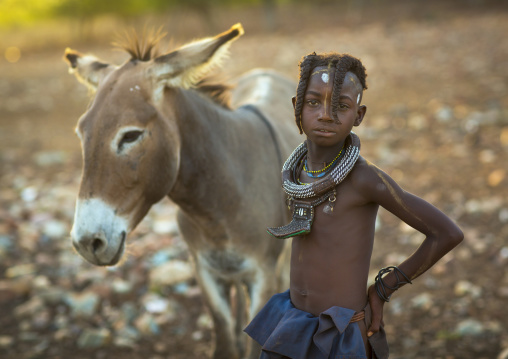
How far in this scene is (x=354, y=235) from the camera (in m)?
1.80

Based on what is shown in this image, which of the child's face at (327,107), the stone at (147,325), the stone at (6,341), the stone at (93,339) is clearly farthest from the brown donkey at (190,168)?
the stone at (6,341)

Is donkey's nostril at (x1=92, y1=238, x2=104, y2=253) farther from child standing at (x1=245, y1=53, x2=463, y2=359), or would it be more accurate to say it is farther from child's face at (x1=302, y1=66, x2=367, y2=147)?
child's face at (x1=302, y1=66, x2=367, y2=147)

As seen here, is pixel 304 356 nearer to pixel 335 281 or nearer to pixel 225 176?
pixel 335 281

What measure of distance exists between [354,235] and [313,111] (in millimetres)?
460

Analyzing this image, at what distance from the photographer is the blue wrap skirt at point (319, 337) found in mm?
1742

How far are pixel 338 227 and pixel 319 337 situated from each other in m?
0.39

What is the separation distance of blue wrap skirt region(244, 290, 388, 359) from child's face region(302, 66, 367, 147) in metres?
0.61

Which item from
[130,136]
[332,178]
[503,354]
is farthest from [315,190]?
[503,354]

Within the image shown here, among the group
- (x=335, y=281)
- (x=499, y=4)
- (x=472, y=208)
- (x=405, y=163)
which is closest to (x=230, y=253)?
(x=335, y=281)

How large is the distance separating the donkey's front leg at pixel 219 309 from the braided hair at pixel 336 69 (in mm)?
1655

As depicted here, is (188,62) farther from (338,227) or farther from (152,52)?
(338,227)

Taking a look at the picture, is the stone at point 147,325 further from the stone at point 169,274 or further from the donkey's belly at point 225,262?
the donkey's belly at point 225,262

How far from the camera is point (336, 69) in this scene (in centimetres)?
171

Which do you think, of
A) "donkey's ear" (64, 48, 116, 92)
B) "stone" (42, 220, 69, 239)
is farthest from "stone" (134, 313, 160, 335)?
"donkey's ear" (64, 48, 116, 92)
